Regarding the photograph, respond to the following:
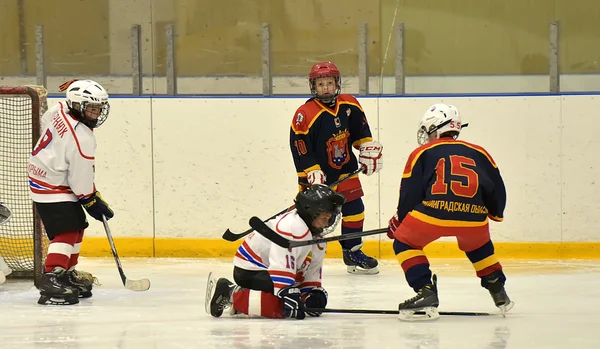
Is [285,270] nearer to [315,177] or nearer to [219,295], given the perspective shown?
[219,295]

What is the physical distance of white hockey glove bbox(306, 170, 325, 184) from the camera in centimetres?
593

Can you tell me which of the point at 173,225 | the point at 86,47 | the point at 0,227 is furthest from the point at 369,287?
the point at 86,47

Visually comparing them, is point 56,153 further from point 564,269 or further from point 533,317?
point 564,269

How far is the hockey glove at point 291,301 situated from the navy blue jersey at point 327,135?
1584mm

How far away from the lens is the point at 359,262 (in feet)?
20.5

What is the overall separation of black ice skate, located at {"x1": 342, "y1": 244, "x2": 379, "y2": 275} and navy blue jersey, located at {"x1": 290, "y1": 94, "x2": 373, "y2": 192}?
42cm

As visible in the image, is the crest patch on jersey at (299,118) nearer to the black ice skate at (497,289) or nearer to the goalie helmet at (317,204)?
the goalie helmet at (317,204)

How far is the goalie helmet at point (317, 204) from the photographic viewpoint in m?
4.46

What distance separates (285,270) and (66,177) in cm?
139

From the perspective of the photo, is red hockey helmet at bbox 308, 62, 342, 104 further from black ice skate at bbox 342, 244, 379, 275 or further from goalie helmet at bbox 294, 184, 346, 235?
goalie helmet at bbox 294, 184, 346, 235

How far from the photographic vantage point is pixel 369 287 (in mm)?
5781

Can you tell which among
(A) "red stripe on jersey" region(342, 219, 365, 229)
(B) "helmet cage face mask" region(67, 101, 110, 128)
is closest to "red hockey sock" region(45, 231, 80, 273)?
(B) "helmet cage face mask" region(67, 101, 110, 128)

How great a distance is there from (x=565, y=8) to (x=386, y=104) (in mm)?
1312

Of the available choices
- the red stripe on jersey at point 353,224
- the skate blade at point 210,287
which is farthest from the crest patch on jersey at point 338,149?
the skate blade at point 210,287
